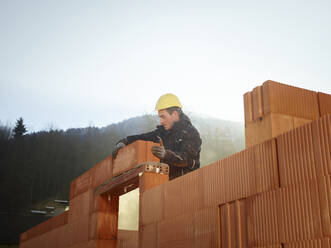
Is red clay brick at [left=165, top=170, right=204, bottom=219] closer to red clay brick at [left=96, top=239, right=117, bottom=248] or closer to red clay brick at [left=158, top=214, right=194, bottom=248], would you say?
red clay brick at [left=158, top=214, right=194, bottom=248]

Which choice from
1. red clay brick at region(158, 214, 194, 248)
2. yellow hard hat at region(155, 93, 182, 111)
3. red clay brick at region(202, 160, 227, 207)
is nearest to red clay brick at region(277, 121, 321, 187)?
red clay brick at region(202, 160, 227, 207)

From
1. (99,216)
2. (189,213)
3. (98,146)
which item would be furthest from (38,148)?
(189,213)

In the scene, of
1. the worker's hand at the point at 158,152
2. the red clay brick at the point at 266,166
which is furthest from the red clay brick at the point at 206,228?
the worker's hand at the point at 158,152

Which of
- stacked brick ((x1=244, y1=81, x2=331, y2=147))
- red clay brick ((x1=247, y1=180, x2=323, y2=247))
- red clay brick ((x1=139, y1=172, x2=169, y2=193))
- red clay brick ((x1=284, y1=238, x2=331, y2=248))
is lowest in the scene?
red clay brick ((x1=284, y1=238, x2=331, y2=248))

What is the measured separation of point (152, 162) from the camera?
11078 mm

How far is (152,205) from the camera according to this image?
33.7 ft

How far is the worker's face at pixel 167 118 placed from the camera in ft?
46.7

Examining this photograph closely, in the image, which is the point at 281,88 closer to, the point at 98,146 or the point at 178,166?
the point at 178,166

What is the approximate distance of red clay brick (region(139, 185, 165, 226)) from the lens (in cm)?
991

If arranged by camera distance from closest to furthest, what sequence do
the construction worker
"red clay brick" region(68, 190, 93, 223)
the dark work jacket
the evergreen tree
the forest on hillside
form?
the construction worker, the dark work jacket, "red clay brick" region(68, 190, 93, 223), the forest on hillside, the evergreen tree

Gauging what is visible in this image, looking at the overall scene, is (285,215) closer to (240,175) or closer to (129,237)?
(240,175)

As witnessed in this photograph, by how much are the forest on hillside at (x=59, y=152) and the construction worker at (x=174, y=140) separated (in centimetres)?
3561

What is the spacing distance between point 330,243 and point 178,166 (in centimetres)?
710

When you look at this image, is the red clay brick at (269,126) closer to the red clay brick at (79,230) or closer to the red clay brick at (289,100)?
the red clay brick at (289,100)
